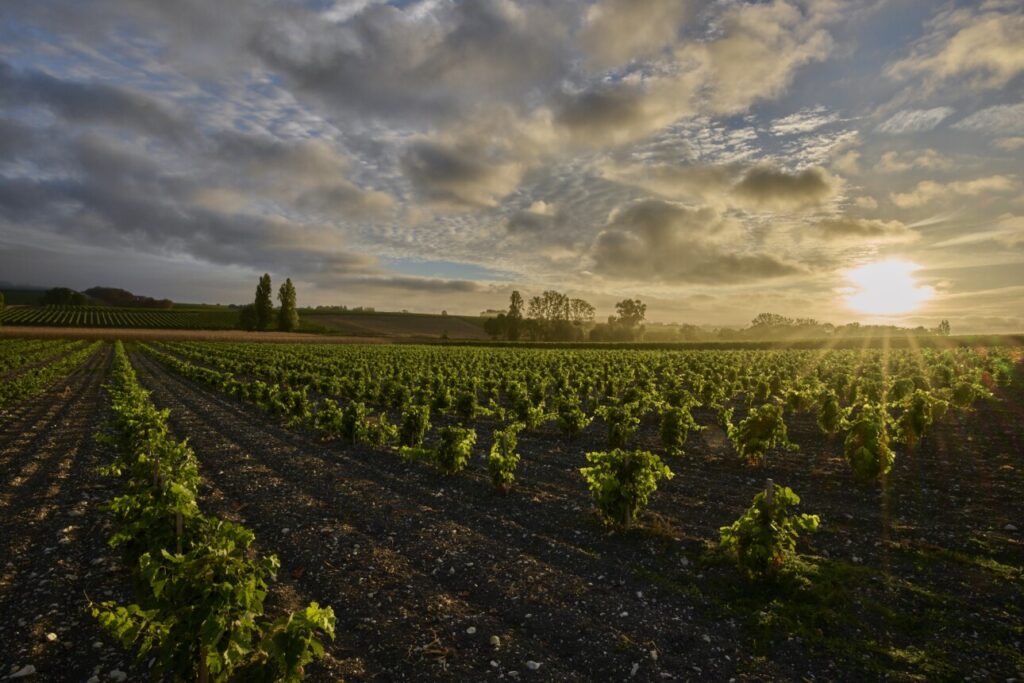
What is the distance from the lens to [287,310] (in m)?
125

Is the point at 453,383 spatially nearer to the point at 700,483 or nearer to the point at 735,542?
the point at 700,483

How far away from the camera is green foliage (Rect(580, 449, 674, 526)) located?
34.6 feet

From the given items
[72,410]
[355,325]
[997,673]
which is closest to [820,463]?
[997,673]

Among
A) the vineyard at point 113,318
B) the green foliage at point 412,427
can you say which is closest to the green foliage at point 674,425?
the green foliage at point 412,427

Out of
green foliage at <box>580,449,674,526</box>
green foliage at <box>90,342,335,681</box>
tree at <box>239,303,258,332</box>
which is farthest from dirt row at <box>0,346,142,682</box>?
tree at <box>239,303,258,332</box>

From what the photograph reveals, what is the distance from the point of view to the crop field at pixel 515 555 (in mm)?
6387

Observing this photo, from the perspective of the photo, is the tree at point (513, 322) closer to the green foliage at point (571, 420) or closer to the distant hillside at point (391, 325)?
the distant hillside at point (391, 325)

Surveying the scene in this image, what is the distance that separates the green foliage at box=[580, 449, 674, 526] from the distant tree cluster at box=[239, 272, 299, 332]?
12710 centimetres

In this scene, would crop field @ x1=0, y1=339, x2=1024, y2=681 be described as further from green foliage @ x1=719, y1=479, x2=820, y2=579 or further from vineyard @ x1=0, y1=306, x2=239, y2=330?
vineyard @ x1=0, y1=306, x2=239, y2=330

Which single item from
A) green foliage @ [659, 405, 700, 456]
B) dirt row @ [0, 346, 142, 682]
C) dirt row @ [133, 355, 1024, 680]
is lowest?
dirt row @ [0, 346, 142, 682]

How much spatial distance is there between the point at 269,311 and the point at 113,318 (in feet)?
135

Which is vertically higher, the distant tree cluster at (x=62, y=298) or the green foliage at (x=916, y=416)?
the distant tree cluster at (x=62, y=298)

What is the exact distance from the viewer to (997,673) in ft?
20.6

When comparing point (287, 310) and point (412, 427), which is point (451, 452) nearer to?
point (412, 427)
